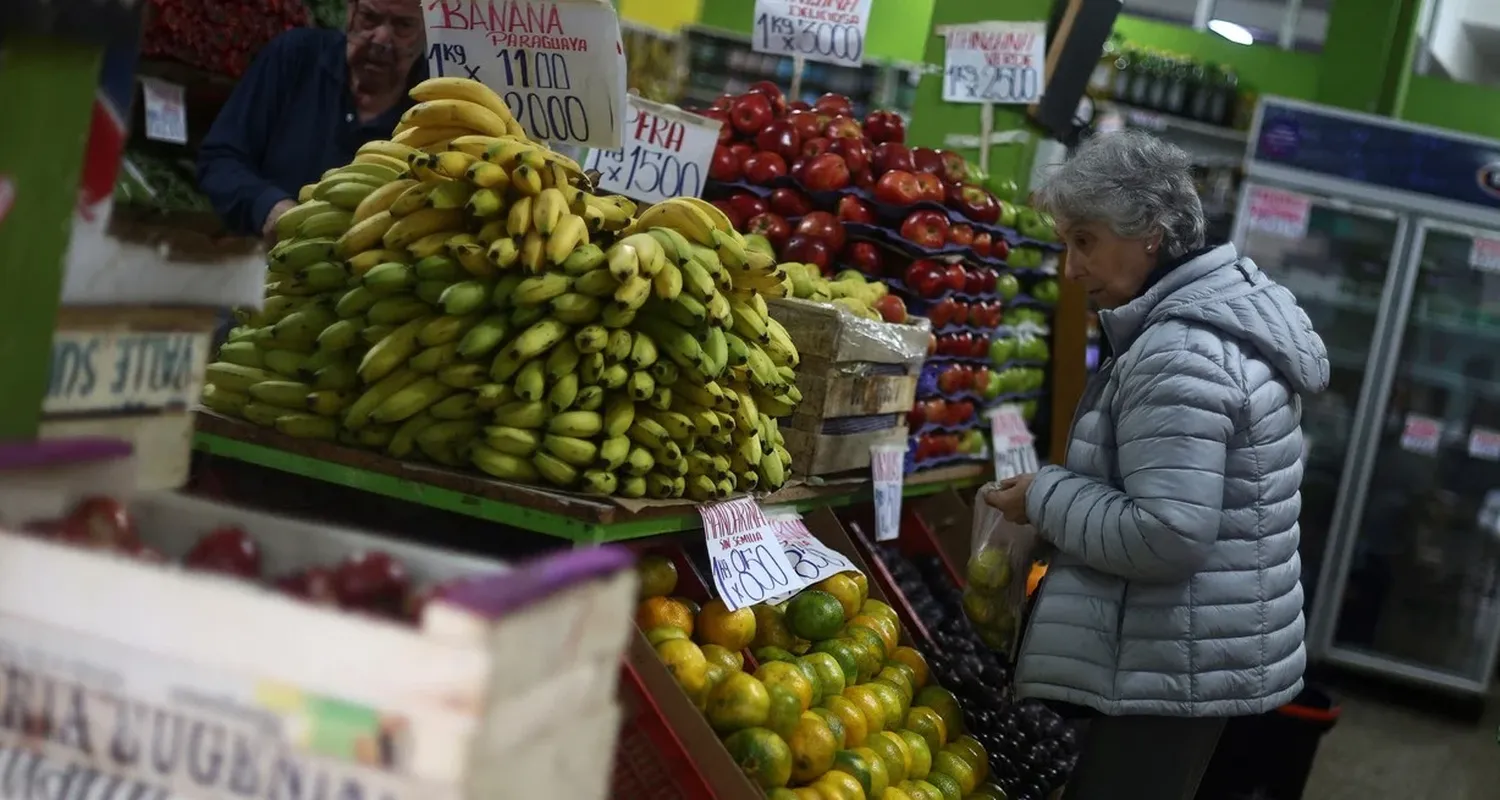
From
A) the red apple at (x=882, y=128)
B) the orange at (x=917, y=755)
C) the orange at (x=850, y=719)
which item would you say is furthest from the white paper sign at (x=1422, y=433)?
the orange at (x=850, y=719)

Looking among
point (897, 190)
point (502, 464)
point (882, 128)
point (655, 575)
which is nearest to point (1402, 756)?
point (882, 128)

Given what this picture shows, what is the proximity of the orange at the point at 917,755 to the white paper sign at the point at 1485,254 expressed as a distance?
20.2ft

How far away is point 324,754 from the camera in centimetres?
99

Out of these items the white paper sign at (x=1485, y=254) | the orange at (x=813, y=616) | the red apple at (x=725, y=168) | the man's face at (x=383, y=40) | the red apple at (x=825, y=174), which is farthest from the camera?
the white paper sign at (x=1485, y=254)

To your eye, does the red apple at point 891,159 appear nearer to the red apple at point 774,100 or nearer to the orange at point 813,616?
the red apple at point 774,100

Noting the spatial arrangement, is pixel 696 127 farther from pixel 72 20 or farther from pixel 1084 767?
pixel 72 20

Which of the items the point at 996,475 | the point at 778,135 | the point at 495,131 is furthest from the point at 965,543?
the point at 495,131

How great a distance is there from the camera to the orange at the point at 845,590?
2939 mm

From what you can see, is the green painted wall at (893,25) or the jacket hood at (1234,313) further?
the green painted wall at (893,25)

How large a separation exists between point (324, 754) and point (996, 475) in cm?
338

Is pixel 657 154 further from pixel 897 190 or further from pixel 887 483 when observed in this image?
pixel 887 483

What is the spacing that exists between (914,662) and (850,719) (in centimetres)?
49

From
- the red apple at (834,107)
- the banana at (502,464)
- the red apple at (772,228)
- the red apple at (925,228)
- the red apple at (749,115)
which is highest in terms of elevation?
the red apple at (834,107)

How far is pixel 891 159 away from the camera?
3889 millimetres
